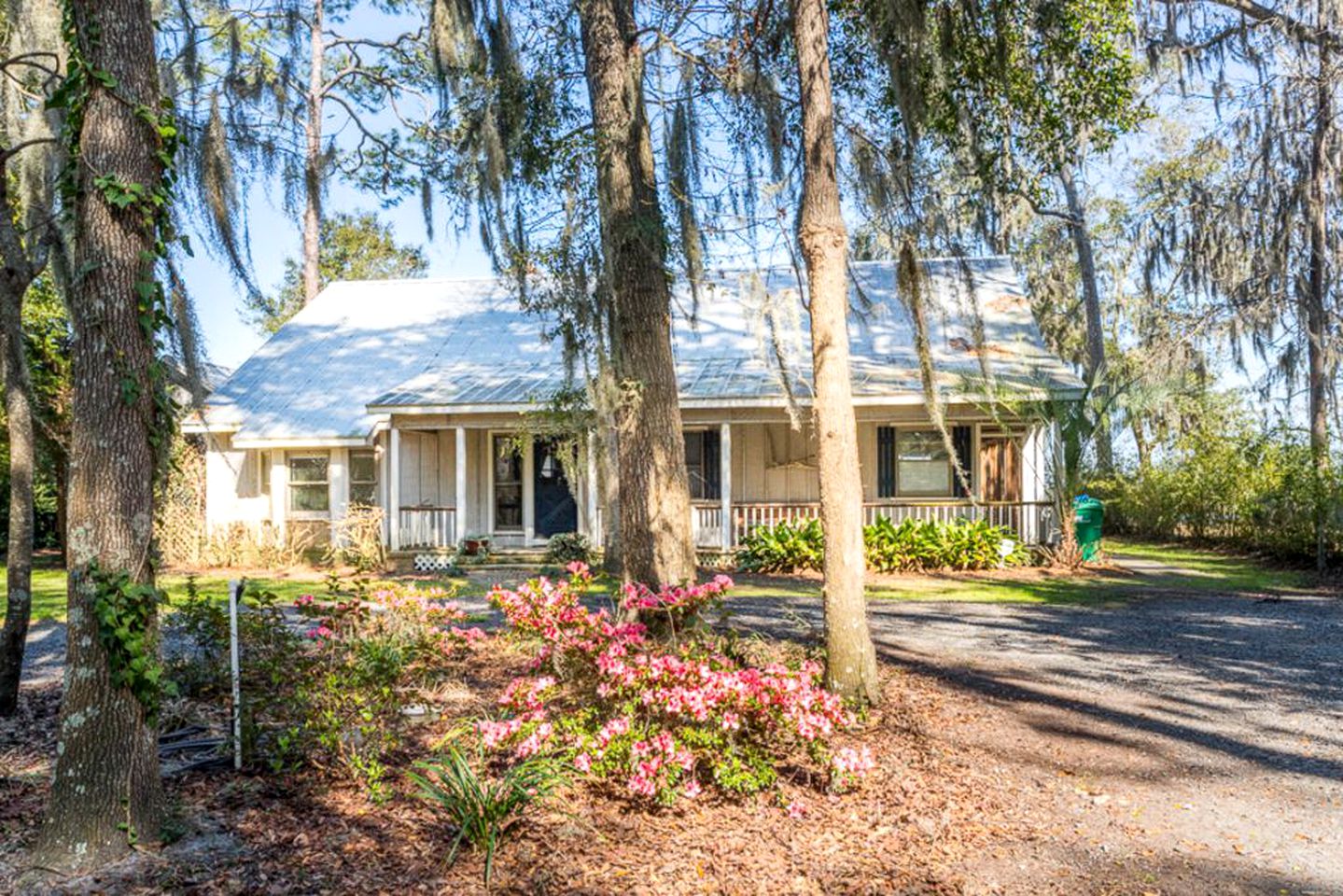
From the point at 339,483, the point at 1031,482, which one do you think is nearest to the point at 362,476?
the point at 339,483

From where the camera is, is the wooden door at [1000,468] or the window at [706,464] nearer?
the wooden door at [1000,468]

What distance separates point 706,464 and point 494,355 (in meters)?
4.78

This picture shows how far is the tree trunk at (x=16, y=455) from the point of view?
5414mm

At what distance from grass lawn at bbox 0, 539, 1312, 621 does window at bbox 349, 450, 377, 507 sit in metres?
2.86

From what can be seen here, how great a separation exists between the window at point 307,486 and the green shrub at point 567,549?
482 cm

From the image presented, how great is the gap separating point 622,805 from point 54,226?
Answer: 4092mm

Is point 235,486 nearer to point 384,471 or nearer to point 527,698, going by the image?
point 384,471

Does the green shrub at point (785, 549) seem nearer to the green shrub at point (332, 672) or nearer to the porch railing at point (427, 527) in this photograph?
the porch railing at point (427, 527)

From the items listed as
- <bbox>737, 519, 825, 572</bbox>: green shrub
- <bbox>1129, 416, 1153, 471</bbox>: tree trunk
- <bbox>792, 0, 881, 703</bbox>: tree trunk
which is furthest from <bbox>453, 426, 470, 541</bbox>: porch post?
<bbox>1129, 416, 1153, 471</bbox>: tree trunk

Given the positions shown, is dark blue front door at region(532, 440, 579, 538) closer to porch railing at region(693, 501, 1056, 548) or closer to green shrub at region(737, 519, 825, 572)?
porch railing at region(693, 501, 1056, 548)

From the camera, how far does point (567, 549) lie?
48.7 feet

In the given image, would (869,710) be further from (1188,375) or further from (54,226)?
(1188,375)

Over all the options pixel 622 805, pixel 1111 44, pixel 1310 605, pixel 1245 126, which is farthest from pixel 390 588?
pixel 1245 126

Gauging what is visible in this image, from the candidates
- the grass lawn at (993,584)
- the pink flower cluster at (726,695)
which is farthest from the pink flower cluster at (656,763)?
the grass lawn at (993,584)
